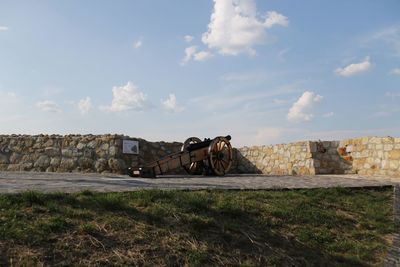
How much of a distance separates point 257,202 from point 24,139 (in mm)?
10763

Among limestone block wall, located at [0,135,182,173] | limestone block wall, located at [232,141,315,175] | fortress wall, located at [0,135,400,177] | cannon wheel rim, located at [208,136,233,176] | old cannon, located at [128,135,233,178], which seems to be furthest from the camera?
limestone block wall, located at [232,141,315,175]

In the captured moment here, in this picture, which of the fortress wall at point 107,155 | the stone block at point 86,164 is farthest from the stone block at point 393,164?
the stone block at point 86,164

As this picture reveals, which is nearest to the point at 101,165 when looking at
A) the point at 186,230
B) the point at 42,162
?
the point at 42,162

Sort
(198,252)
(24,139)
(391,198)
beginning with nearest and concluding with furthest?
(198,252)
(391,198)
(24,139)

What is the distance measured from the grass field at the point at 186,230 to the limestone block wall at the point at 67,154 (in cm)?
772

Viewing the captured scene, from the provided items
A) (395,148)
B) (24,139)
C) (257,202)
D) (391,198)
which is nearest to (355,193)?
(391,198)

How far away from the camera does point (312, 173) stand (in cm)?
1457

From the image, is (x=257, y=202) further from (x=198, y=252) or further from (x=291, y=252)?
(x=198, y=252)

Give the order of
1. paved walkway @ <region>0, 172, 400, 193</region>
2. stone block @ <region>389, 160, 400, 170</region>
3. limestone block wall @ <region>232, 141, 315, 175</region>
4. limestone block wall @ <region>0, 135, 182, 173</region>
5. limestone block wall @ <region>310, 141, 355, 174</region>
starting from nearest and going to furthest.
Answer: paved walkway @ <region>0, 172, 400, 193</region> → stone block @ <region>389, 160, 400, 170</region> → limestone block wall @ <region>0, 135, 182, 173</region> → limestone block wall @ <region>310, 141, 355, 174</region> → limestone block wall @ <region>232, 141, 315, 175</region>

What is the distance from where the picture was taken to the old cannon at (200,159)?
12.9 m

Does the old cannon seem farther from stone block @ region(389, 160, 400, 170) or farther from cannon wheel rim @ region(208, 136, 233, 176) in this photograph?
stone block @ region(389, 160, 400, 170)

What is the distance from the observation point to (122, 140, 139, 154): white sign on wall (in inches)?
578

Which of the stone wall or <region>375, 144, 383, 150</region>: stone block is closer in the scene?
the stone wall

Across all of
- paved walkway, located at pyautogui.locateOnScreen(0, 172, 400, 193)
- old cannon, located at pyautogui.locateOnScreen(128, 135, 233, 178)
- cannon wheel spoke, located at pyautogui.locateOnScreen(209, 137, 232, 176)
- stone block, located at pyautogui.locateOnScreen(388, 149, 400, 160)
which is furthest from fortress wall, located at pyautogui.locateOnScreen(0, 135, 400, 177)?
paved walkway, located at pyautogui.locateOnScreen(0, 172, 400, 193)
